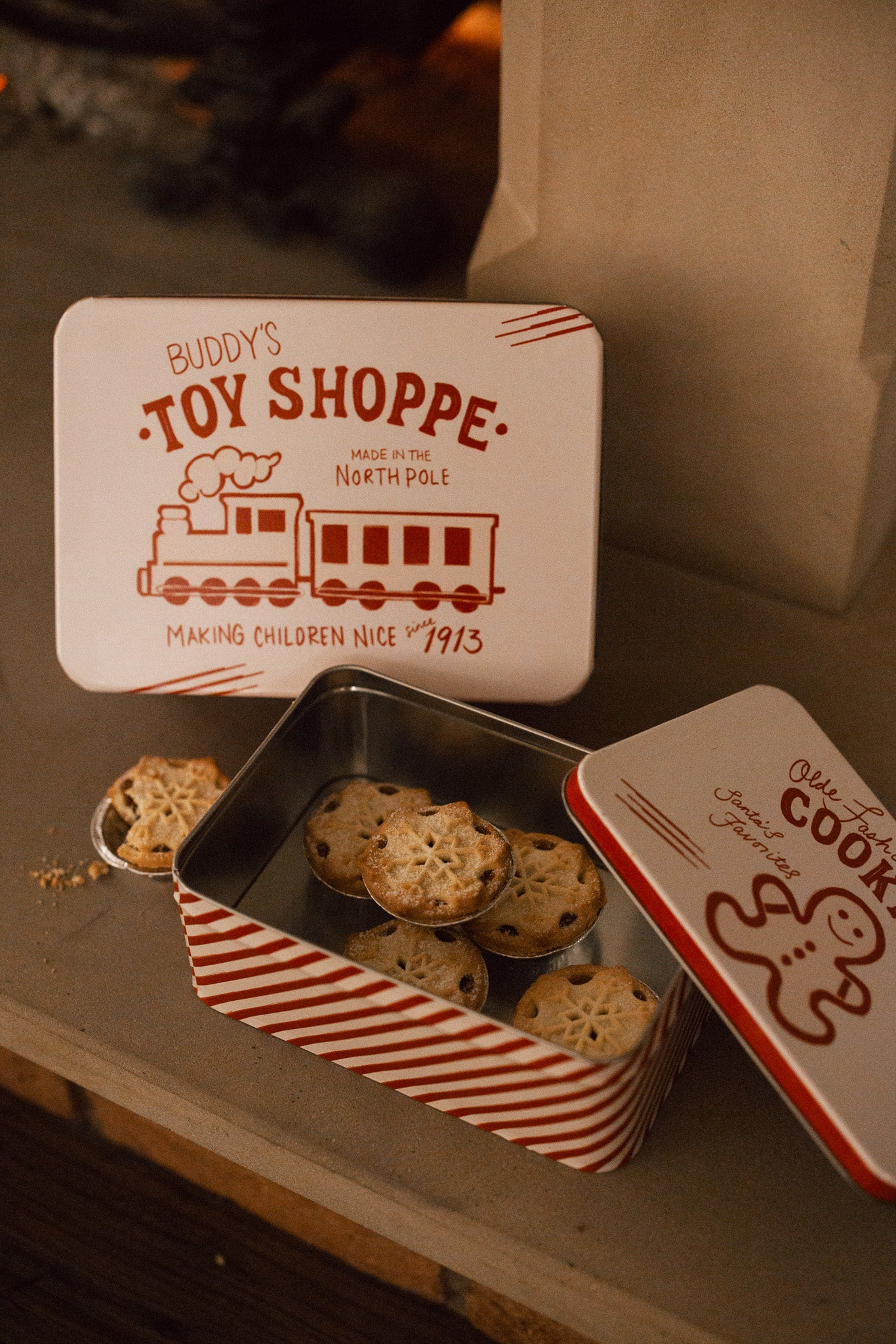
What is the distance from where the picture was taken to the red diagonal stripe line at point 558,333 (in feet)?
3.83

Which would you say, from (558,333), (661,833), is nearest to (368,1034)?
(661,833)

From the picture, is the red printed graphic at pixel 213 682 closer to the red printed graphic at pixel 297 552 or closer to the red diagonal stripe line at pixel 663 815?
the red printed graphic at pixel 297 552

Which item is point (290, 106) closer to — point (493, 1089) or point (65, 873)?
point (65, 873)

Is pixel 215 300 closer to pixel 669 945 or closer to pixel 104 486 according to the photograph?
pixel 104 486

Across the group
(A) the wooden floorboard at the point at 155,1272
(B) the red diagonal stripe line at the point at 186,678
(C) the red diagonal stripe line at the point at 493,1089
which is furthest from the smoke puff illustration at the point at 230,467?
(A) the wooden floorboard at the point at 155,1272

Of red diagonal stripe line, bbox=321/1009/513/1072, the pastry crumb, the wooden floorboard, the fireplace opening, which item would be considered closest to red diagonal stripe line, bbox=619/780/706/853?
red diagonal stripe line, bbox=321/1009/513/1072

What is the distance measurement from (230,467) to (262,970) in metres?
0.52

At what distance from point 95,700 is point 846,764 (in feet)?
2.79

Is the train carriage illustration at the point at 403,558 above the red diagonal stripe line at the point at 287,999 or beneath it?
above

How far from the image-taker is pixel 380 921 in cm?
117

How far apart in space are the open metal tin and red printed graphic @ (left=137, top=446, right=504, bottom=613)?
105mm

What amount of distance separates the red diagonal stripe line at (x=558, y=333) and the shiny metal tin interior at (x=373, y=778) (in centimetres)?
36

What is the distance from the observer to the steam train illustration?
1.22m

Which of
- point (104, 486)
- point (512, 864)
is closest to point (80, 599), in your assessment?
point (104, 486)
